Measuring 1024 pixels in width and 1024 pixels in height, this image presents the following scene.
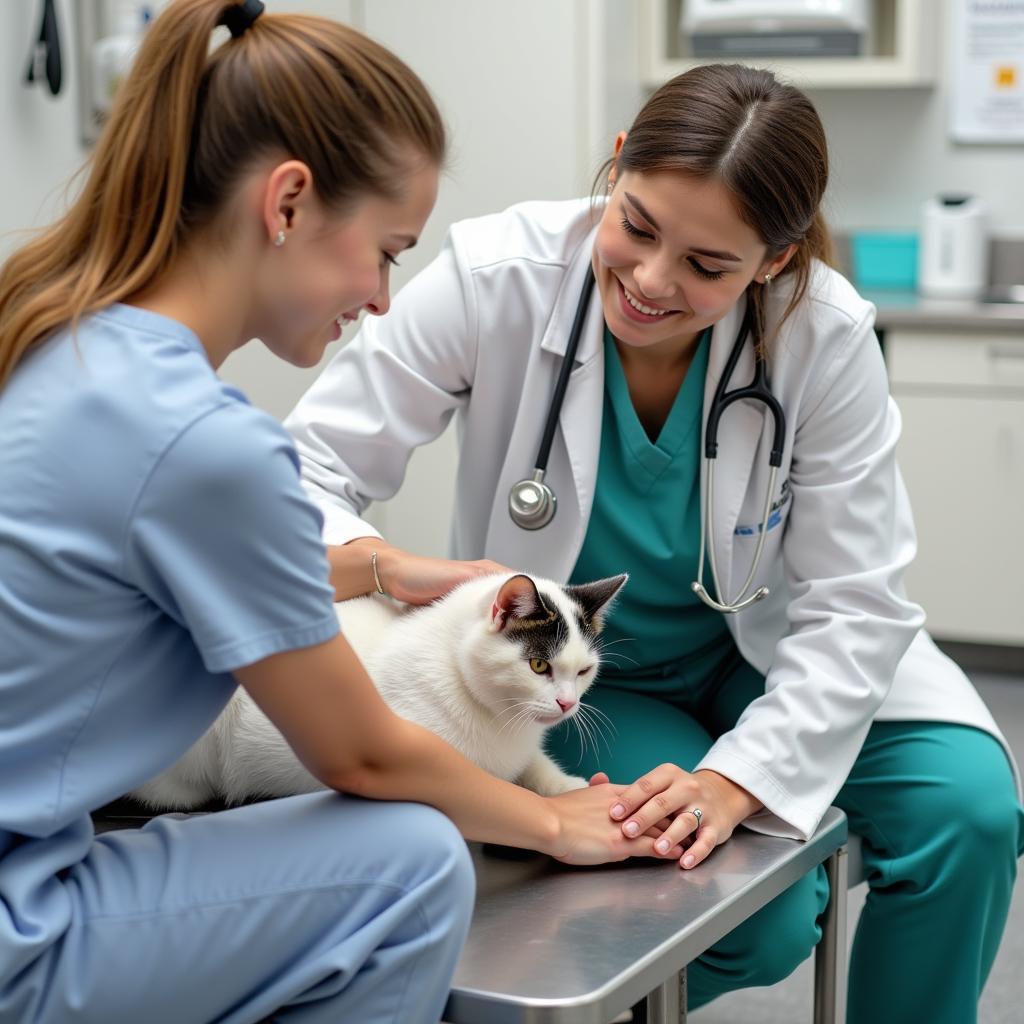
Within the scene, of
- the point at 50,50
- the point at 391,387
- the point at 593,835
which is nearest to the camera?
the point at 593,835

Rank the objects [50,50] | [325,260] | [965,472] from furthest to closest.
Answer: [965,472]
[50,50]
[325,260]

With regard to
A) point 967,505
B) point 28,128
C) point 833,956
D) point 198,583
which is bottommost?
point 967,505

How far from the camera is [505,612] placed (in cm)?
117

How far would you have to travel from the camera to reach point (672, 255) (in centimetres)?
139

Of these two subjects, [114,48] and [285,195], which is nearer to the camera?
[285,195]

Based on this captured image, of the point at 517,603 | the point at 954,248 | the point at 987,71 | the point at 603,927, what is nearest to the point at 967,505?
the point at 954,248

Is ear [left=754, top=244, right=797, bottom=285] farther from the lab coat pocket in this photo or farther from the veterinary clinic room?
the lab coat pocket

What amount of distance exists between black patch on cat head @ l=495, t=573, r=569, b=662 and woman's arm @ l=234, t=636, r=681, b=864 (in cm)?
13

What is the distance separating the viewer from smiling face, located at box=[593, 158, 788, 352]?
136cm

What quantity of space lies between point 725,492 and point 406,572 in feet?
1.25

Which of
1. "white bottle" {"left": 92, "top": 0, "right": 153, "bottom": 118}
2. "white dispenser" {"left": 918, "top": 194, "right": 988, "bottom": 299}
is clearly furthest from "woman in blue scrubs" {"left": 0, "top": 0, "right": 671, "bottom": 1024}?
"white dispenser" {"left": 918, "top": 194, "right": 988, "bottom": 299}

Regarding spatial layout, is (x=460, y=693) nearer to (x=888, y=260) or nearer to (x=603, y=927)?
(x=603, y=927)

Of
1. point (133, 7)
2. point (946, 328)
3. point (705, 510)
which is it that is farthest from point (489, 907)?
point (946, 328)

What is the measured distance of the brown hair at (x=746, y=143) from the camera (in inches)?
53.1
